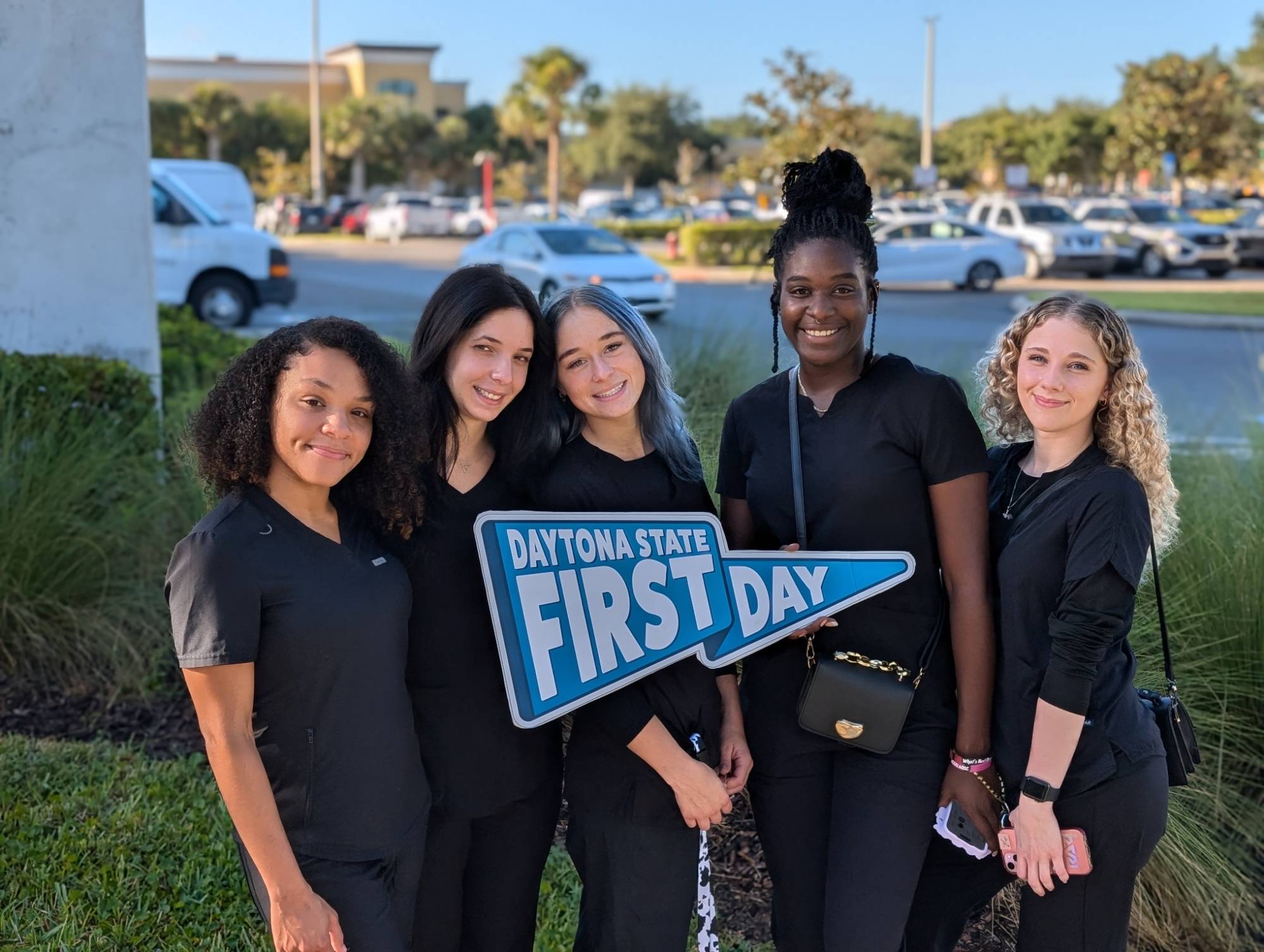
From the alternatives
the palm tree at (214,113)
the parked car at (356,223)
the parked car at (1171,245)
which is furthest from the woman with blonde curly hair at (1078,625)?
the palm tree at (214,113)

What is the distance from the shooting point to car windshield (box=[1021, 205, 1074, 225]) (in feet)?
87.1

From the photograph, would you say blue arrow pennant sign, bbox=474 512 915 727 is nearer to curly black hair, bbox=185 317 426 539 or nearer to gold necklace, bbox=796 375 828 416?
curly black hair, bbox=185 317 426 539

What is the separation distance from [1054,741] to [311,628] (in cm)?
134

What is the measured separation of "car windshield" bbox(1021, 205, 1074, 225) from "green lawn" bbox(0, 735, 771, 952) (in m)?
25.4

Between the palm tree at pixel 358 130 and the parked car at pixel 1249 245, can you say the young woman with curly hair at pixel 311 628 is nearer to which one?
the parked car at pixel 1249 245

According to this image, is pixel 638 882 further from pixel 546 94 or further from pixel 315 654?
pixel 546 94

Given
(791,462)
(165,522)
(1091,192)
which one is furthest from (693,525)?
(1091,192)

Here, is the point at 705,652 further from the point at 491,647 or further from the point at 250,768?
the point at 250,768

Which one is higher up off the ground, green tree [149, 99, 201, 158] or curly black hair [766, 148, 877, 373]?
green tree [149, 99, 201, 158]

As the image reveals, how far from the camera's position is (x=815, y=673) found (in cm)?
239

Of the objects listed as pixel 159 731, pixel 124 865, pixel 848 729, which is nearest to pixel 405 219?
pixel 159 731

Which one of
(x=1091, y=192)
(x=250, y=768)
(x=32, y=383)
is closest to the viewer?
(x=250, y=768)

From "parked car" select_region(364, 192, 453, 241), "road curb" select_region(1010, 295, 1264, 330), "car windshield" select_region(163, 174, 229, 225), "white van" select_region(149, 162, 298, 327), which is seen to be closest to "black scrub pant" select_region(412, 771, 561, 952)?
"white van" select_region(149, 162, 298, 327)

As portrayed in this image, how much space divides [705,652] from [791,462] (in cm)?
42
